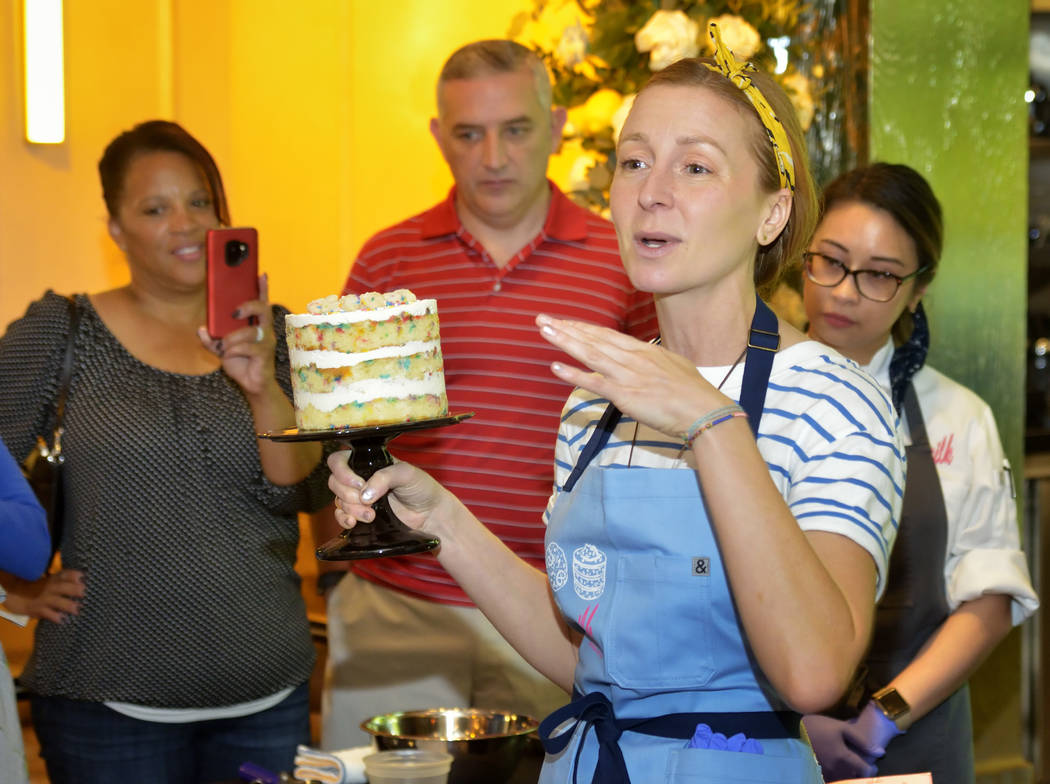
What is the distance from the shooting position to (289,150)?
16.8 feet

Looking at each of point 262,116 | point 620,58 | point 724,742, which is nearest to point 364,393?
point 724,742

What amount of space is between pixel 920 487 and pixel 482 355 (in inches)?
37.5

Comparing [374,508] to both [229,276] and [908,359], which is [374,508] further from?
[908,359]

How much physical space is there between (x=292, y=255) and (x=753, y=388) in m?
4.04

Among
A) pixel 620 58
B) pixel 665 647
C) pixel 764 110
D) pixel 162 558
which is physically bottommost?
pixel 665 647

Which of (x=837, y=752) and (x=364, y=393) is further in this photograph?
(x=837, y=752)

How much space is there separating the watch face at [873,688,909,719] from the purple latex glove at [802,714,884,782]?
0.06m

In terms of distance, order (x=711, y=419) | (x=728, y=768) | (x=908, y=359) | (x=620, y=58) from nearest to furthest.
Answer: (x=711, y=419)
(x=728, y=768)
(x=908, y=359)
(x=620, y=58)

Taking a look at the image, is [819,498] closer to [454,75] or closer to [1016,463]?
[454,75]

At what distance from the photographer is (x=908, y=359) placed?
2.36m

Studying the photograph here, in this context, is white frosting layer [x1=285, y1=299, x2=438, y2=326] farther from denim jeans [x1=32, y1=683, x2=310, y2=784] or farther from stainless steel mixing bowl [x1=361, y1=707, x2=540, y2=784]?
denim jeans [x1=32, y1=683, x2=310, y2=784]

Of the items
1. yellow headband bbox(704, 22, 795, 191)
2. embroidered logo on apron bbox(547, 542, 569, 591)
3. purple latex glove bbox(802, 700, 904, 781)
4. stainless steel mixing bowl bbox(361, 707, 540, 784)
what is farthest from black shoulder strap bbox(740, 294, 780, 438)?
purple latex glove bbox(802, 700, 904, 781)

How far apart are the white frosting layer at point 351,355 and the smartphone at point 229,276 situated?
87 cm

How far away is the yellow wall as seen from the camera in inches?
181
